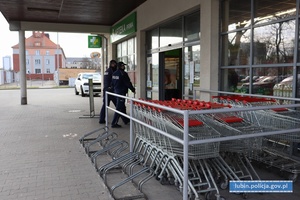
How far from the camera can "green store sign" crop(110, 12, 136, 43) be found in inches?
491

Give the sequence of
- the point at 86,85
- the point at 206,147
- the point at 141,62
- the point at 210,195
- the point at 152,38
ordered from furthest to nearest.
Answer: the point at 86,85 → the point at 141,62 → the point at 152,38 → the point at 210,195 → the point at 206,147

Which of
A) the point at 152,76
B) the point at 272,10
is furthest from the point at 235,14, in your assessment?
the point at 152,76

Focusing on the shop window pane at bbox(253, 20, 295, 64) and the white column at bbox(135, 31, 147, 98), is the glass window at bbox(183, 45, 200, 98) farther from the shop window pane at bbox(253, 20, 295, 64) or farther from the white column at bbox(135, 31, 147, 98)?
the white column at bbox(135, 31, 147, 98)

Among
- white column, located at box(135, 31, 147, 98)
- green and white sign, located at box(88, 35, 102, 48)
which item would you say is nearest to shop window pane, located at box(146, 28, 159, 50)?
white column, located at box(135, 31, 147, 98)

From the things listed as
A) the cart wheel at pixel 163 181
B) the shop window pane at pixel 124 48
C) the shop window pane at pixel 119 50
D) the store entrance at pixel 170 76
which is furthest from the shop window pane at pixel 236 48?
the shop window pane at pixel 119 50

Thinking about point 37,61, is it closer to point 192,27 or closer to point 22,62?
point 22,62

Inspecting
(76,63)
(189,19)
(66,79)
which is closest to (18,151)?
(189,19)

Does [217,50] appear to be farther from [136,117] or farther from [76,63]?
[76,63]

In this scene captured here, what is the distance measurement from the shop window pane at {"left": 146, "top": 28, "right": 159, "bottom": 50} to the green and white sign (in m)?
8.12

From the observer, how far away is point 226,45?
7.19 metres

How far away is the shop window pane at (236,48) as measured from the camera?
658 cm

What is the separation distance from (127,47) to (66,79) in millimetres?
33206

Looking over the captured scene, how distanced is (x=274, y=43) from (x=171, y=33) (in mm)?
4430

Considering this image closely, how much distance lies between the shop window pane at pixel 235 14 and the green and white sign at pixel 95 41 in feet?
43.1
